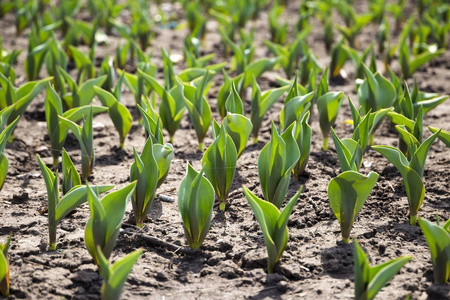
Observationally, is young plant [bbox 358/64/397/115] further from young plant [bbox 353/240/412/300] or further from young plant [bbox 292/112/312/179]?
young plant [bbox 353/240/412/300]

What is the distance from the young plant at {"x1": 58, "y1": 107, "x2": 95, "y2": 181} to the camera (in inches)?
107

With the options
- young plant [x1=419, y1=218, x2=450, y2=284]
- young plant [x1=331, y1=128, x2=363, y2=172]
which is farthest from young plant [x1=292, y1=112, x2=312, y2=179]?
→ young plant [x1=419, y1=218, x2=450, y2=284]

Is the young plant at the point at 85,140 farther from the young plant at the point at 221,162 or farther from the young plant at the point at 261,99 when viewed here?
the young plant at the point at 261,99

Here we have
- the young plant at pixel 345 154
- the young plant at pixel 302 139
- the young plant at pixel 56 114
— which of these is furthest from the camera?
the young plant at pixel 56 114

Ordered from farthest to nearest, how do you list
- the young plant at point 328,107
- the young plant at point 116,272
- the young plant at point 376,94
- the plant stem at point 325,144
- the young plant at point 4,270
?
1. the plant stem at point 325,144
2. the young plant at point 376,94
3. the young plant at point 328,107
4. the young plant at point 4,270
5. the young plant at point 116,272

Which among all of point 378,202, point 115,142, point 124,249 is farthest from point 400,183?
point 115,142

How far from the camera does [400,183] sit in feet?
9.52

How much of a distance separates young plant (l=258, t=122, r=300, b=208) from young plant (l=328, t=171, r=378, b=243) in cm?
21

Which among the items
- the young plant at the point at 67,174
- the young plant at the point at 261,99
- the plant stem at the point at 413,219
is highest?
the young plant at the point at 261,99

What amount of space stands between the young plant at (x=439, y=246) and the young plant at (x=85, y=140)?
5.29 feet

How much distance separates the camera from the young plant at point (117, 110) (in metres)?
3.11

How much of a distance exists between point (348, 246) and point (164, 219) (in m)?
0.83

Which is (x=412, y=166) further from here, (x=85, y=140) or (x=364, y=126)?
(x=85, y=140)

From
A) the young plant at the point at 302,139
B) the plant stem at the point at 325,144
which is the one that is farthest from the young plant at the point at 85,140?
the plant stem at the point at 325,144
